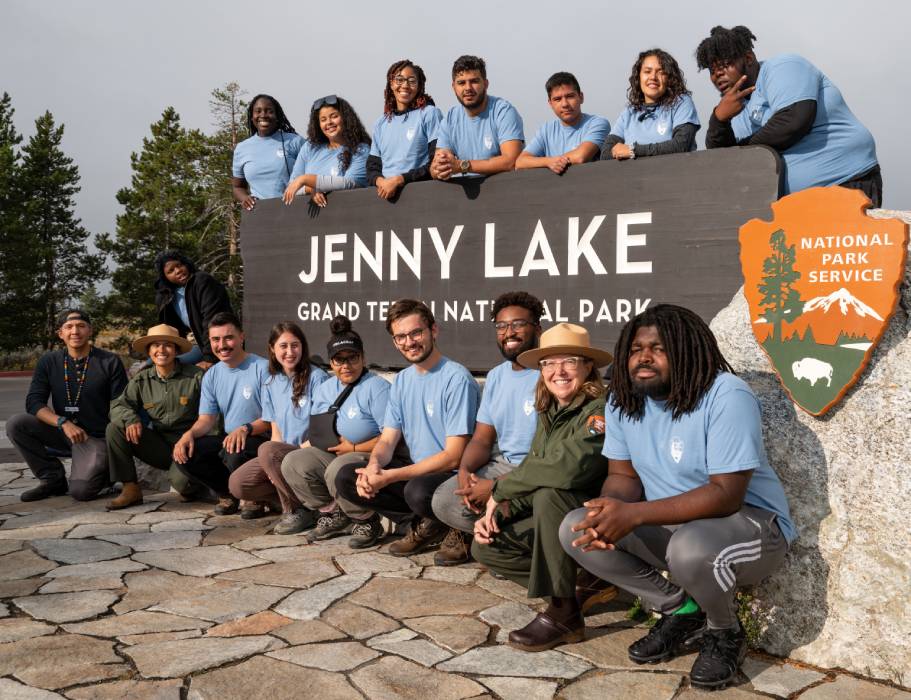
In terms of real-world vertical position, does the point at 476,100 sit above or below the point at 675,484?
above

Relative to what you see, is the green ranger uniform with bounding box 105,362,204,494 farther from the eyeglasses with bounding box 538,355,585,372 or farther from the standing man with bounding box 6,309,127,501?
the eyeglasses with bounding box 538,355,585,372

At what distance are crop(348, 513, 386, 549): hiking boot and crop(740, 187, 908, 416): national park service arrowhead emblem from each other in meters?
2.50

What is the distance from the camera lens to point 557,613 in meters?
3.35

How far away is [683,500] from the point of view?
294 centimetres

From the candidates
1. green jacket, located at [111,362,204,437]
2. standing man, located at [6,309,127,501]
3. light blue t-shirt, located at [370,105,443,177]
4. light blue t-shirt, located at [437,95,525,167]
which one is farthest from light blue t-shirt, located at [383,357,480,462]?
standing man, located at [6,309,127,501]

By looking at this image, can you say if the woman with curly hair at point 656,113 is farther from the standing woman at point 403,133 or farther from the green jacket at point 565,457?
the green jacket at point 565,457

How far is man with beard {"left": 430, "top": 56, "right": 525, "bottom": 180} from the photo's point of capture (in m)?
5.21

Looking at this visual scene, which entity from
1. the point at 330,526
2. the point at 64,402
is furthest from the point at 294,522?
the point at 64,402

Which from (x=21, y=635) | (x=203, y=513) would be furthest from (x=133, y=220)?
(x=21, y=635)

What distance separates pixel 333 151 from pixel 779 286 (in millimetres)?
3760

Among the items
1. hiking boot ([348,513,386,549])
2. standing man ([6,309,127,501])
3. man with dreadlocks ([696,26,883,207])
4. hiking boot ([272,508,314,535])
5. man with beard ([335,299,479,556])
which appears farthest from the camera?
standing man ([6,309,127,501])

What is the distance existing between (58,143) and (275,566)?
3449 centimetres

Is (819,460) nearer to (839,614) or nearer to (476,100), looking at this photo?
(839,614)

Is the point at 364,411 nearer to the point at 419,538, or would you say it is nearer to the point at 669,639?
the point at 419,538
